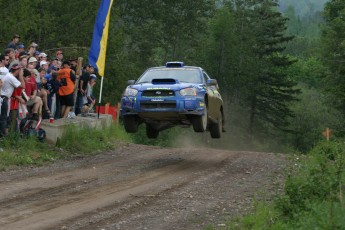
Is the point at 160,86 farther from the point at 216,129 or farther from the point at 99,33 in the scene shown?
the point at 99,33

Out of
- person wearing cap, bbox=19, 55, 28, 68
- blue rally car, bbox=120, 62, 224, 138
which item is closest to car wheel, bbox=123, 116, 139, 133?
blue rally car, bbox=120, 62, 224, 138

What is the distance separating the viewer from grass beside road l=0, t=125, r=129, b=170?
15.3 meters

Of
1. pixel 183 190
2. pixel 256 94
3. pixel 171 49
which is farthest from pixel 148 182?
pixel 256 94

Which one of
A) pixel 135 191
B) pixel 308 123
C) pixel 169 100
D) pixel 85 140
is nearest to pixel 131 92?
pixel 169 100

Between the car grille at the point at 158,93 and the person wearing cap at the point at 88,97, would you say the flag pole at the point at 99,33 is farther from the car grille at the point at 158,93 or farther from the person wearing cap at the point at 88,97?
the car grille at the point at 158,93

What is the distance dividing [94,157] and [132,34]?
47195mm

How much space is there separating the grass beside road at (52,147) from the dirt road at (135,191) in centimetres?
46

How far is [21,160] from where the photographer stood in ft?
49.8

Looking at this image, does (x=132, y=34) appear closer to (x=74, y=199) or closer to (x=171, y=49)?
(x=171, y=49)

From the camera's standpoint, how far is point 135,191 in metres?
12.3

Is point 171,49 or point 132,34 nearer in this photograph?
point 132,34

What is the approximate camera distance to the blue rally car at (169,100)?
16578 millimetres

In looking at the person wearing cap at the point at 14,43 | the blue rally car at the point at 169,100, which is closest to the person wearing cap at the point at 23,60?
the person wearing cap at the point at 14,43

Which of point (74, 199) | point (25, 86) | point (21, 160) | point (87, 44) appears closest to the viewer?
point (74, 199)
